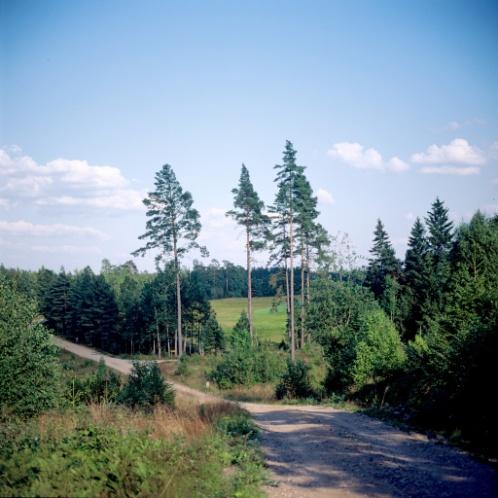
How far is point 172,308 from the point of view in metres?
59.7

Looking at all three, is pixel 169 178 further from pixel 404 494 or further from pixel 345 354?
pixel 404 494

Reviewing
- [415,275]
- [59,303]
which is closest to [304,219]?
[415,275]

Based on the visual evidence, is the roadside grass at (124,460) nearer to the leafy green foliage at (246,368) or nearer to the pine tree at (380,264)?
the leafy green foliage at (246,368)

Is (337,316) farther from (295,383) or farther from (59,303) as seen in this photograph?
(59,303)

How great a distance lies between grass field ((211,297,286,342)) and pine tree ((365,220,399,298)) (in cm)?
1465

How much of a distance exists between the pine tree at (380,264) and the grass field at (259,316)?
14654 millimetres

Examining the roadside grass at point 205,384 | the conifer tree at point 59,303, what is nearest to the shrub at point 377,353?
the roadside grass at point 205,384

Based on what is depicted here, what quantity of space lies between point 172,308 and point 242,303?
184ft

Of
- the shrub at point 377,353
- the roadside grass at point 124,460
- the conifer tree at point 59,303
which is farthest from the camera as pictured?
the conifer tree at point 59,303

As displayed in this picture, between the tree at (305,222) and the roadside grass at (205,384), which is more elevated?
the tree at (305,222)

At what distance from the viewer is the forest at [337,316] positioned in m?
12.1

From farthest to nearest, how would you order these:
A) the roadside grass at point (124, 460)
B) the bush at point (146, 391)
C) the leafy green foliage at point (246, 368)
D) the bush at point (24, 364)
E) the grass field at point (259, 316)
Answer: the grass field at point (259, 316) → the leafy green foliage at point (246, 368) → the bush at point (146, 391) → the bush at point (24, 364) → the roadside grass at point (124, 460)

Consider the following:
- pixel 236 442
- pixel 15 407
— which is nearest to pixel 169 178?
pixel 15 407

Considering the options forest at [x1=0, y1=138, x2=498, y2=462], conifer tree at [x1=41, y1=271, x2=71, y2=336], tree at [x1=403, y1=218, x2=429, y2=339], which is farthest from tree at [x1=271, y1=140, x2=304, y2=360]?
conifer tree at [x1=41, y1=271, x2=71, y2=336]
